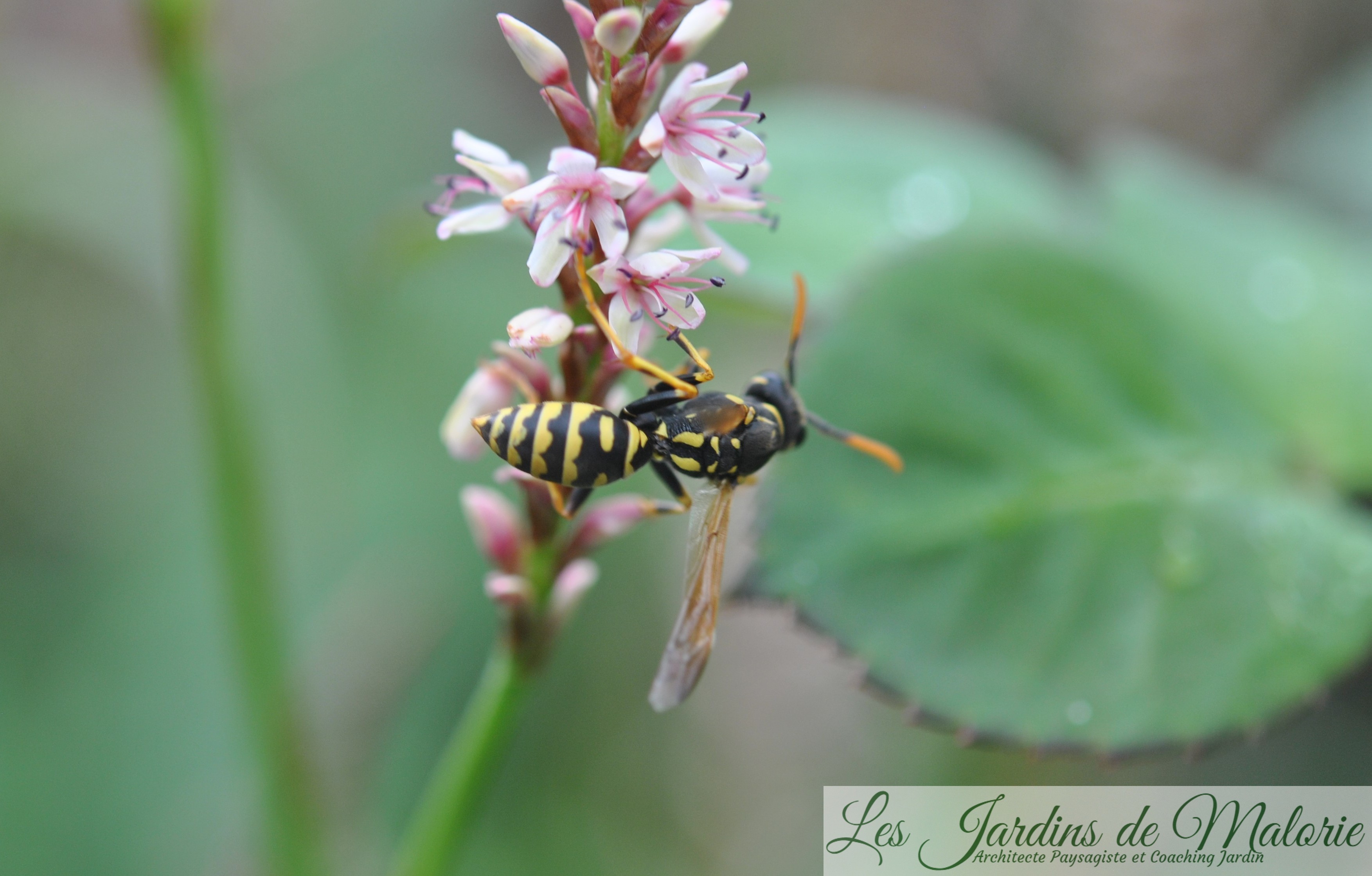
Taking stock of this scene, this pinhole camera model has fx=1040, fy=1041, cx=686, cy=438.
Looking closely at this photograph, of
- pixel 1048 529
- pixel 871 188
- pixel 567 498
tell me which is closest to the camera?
pixel 567 498

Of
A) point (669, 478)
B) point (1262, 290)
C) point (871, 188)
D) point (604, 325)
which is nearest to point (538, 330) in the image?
point (604, 325)

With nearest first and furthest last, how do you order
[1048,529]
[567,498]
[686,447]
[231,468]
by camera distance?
[567,498] < [686,447] < [1048,529] < [231,468]

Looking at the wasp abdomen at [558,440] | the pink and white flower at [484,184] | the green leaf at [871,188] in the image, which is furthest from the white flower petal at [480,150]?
the green leaf at [871,188]

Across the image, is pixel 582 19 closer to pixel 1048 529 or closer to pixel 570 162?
pixel 570 162

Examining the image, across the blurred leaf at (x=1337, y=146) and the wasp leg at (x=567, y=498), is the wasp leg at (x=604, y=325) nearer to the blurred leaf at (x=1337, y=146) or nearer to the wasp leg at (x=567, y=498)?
the wasp leg at (x=567, y=498)

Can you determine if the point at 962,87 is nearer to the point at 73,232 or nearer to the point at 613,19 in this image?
the point at 73,232

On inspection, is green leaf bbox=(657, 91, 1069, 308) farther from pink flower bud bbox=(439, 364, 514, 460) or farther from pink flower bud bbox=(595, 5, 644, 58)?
pink flower bud bbox=(595, 5, 644, 58)

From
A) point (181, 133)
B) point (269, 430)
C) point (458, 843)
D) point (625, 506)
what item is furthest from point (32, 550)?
point (625, 506)
